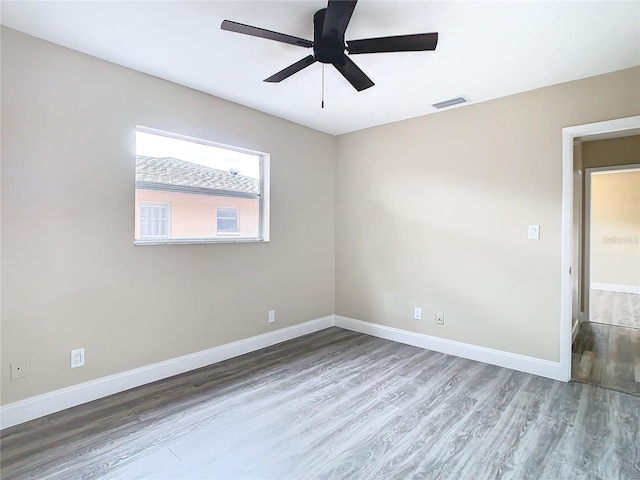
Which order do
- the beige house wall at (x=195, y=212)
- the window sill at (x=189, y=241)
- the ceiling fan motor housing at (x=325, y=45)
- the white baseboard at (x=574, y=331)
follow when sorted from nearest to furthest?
the ceiling fan motor housing at (x=325, y=45), the window sill at (x=189, y=241), the beige house wall at (x=195, y=212), the white baseboard at (x=574, y=331)

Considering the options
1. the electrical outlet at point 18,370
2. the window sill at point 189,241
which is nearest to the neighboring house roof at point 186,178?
the window sill at point 189,241

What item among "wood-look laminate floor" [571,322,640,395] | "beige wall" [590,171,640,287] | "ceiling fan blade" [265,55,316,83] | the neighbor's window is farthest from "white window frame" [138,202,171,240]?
"beige wall" [590,171,640,287]

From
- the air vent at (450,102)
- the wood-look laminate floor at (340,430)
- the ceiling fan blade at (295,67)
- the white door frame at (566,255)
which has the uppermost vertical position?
the air vent at (450,102)

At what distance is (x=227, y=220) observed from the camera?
11.2 feet

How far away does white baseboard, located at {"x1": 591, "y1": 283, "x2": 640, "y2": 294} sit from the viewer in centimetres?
651

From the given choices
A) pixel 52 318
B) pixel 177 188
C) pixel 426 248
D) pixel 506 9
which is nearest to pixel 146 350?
pixel 52 318

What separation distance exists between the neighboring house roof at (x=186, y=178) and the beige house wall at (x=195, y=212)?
6cm

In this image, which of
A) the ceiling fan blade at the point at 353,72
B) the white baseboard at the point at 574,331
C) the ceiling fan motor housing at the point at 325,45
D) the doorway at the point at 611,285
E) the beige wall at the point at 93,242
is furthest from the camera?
the white baseboard at the point at 574,331

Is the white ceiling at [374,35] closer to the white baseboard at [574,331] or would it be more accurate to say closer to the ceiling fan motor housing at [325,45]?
the ceiling fan motor housing at [325,45]

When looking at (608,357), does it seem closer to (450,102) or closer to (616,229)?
(450,102)

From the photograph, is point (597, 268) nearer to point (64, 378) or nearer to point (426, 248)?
point (426, 248)

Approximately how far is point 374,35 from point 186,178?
1.97 metres

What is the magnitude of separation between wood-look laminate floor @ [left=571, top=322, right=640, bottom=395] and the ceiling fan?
3.03 meters

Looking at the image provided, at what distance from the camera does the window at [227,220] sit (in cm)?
336
